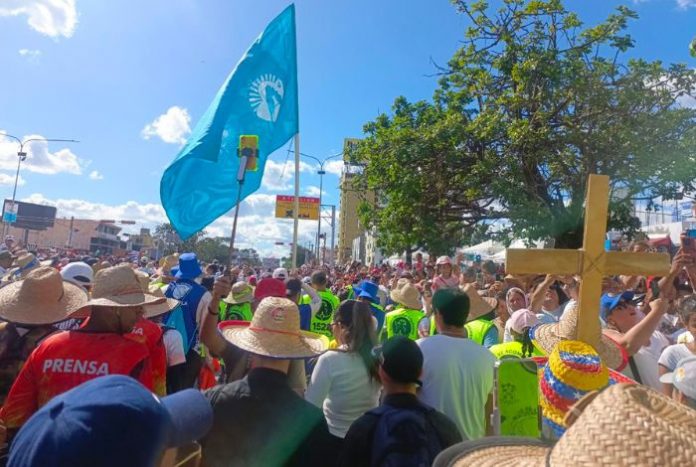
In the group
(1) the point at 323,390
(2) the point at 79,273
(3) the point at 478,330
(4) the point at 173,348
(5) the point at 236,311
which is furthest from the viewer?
(5) the point at 236,311

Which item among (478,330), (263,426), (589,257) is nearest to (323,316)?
(478,330)

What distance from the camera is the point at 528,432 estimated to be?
3053 mm

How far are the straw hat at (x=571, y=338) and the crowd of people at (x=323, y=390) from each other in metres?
0.01

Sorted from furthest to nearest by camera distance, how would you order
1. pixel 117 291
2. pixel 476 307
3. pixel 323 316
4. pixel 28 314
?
pixel 323 316, pixel 476 307, pixel 28 314, pixel 117 291

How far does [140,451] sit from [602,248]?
2.29 meters

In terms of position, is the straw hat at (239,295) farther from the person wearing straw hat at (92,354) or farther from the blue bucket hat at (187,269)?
the person wearing straw hat at (92,354)

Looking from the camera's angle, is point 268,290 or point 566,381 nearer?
point 566,381

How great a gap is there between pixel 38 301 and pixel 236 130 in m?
4.51

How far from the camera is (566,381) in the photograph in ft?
6.02

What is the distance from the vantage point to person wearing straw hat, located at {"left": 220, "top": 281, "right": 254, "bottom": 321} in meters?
6.04

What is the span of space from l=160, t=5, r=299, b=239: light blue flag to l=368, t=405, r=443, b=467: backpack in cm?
469

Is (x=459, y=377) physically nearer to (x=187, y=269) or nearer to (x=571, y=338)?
(x=571, y=338)

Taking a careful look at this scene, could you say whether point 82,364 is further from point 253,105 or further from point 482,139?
point 482,139

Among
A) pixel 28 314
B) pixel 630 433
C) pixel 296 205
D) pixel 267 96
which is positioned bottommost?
pixel 28 314
